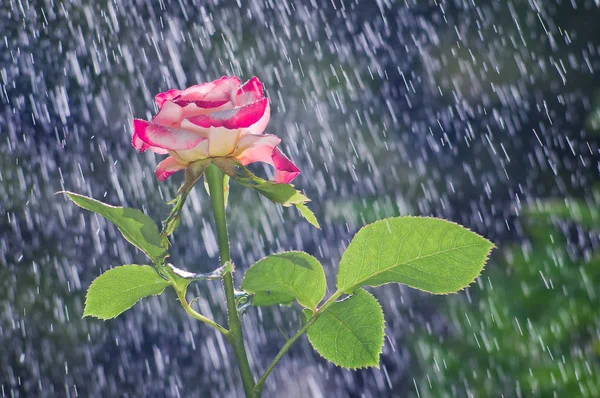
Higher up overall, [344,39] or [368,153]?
[344,39]

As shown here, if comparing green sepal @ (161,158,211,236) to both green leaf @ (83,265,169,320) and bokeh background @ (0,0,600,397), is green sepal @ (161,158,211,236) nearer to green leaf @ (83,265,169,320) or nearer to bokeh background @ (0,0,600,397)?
green leaf @ (83,265,169,320)

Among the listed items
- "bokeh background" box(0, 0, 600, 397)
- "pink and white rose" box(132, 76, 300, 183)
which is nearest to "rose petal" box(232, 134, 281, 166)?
"pink and white rose" box(132, 76, 300, 183)

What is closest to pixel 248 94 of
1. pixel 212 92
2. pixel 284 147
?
pixel 212 92

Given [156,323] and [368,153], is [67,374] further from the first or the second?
[368,153]

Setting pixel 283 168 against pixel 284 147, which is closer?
pixel 283 168

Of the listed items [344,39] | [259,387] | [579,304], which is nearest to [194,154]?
[259,387]

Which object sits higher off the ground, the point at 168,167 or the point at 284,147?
the point at 168,167

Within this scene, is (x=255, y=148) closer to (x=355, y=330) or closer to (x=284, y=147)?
(x=355, y=330)
